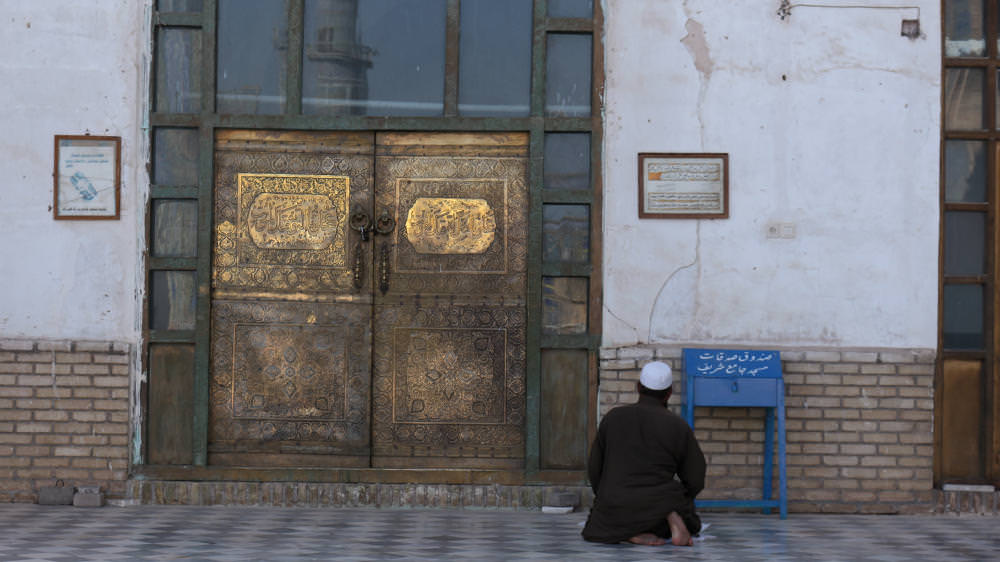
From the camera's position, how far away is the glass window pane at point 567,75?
8.05 meters

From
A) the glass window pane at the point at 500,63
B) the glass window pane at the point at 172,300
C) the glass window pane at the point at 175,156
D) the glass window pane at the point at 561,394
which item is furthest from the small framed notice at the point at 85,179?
the glass window pane at the point at 561,394

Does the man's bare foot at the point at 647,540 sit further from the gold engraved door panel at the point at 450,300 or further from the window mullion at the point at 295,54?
the window mullion at the point at 295,54

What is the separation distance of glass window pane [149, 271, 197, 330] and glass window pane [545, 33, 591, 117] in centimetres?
246

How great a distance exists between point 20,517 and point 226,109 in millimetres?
2697

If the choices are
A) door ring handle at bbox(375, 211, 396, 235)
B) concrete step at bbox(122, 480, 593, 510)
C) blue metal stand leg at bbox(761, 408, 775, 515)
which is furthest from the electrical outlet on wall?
door ring handle at bbox(375, 211, 396, 235)

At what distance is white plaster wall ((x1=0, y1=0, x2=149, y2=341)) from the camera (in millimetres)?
7977

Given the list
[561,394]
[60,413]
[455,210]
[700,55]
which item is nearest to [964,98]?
[700,55]

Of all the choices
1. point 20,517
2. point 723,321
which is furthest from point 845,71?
point 20,517

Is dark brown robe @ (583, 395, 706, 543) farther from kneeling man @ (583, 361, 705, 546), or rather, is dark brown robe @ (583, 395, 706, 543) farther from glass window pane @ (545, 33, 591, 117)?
glass window pane @ (545, 33, 591, 117)

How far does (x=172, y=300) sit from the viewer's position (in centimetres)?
806

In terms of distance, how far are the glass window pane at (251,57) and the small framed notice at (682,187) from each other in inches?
90.1

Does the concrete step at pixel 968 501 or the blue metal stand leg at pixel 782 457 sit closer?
the blue metal stand leg at pixel 782 457

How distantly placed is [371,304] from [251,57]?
1699 millimetres

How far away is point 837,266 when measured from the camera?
7.98 meters
